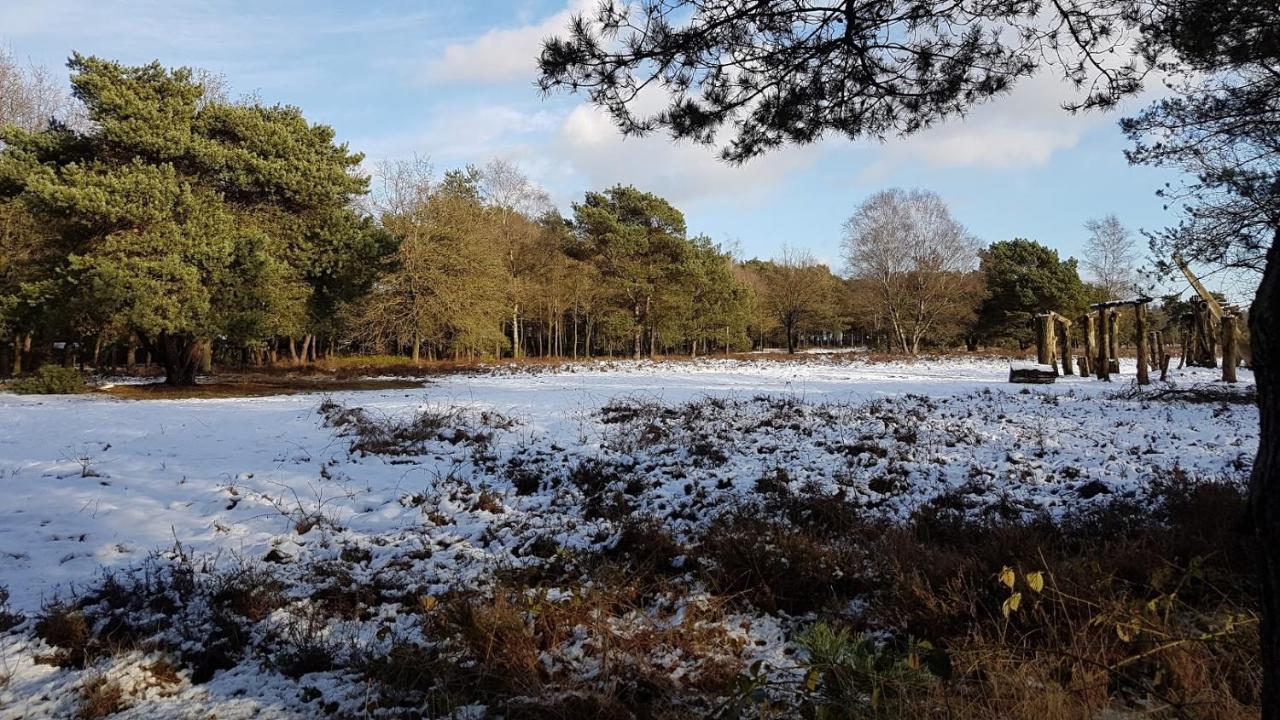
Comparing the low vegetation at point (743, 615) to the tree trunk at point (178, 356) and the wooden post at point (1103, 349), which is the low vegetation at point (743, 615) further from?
the tree trunk at point (178, 356)

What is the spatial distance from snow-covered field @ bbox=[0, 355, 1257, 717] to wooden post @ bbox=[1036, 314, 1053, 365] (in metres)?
9.31

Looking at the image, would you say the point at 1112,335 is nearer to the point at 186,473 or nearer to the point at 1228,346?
the point at 1228,346

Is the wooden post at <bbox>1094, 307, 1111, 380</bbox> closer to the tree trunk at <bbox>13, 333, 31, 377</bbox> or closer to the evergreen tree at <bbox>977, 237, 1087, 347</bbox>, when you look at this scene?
the evergreen tree at <bbox>977, 237, 1087, 347</bbox>

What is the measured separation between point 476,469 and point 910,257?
1444 inches

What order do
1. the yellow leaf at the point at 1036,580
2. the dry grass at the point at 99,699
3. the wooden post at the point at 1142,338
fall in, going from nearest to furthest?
the yellow leaf at the point at 1036,580
the dry grass at the point at 99,699
the wooden post at the point at 1142,338

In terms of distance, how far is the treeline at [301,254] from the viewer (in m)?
15.7

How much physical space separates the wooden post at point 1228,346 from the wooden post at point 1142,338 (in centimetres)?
185

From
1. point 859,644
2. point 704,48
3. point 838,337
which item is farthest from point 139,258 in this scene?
point 838,337

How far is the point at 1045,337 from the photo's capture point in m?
20.9

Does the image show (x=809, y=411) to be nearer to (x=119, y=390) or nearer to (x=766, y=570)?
(x=766, y=570)

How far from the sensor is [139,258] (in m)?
15.3

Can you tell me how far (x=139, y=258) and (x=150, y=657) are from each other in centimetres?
1552

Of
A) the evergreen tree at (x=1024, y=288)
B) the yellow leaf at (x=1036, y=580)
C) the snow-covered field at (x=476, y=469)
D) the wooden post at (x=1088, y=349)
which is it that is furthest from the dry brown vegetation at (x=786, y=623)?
the evergreen tree at (x=1024, y=288)

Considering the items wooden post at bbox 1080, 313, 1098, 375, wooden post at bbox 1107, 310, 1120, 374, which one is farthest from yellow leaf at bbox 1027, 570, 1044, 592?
wooden post at bbox 1080, 313, 1098, 375
